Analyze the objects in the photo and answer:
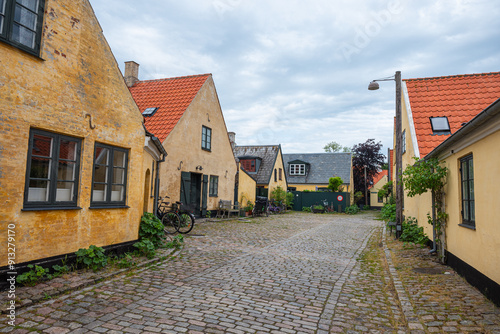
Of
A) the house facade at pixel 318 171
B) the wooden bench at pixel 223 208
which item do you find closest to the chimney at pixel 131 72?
the wooden bench at pixel 223 208

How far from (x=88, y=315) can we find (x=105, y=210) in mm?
2981

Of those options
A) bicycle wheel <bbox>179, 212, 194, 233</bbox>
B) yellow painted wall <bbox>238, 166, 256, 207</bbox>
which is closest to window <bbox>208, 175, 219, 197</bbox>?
yellow painted wall <bbox>238, 166, 256, 207</bbox>

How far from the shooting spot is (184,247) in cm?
907

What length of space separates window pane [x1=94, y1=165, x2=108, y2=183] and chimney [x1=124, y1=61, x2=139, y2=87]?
513 inches

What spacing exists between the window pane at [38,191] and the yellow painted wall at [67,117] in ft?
0.78

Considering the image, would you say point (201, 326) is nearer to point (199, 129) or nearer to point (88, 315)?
point (88, 315)

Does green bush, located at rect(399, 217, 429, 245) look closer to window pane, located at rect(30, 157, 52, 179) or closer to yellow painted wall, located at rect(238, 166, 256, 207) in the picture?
window pane, located at rect(30, 157, 52, 179)

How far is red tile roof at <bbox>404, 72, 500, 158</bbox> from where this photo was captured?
34.7 feet

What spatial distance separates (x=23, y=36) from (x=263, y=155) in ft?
88.6

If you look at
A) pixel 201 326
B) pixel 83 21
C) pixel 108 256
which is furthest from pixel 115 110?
pixel 201 326

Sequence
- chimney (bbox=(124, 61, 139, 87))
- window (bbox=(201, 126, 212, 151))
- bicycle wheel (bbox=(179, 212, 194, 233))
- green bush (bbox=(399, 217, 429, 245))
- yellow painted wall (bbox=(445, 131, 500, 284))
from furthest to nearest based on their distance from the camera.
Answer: chimney (bbox=(124, 61, 139, 87)) → window (bbox=(201, 126, 212, 151)) → bicycle wheel (bbox=(179, 212, 194, 233)) → green bush (bbox=(399, 217, 429, 245)) → yellow painted wall (bbox=(445, 131, 500, 284))

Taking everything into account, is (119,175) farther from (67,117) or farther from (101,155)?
(67,117)

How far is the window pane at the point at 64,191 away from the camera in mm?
5848

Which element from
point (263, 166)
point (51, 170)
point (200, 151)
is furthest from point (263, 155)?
point (51, 170)
